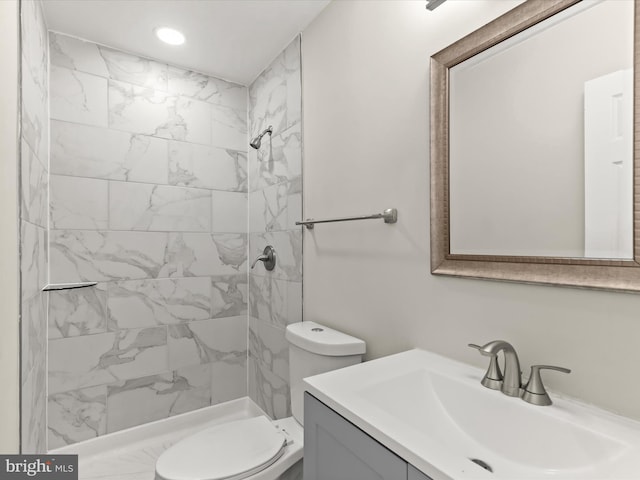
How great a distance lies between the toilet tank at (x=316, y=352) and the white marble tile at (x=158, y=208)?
108cm

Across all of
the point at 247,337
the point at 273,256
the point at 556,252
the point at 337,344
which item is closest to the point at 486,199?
the point at 556,252

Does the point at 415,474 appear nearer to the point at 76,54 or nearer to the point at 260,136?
the point at 260,136

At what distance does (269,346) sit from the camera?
2.10 meters

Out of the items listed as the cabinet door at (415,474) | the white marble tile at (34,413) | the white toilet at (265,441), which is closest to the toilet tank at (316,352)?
the white toilet at (265,441)

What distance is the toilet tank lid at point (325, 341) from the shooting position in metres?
1.31

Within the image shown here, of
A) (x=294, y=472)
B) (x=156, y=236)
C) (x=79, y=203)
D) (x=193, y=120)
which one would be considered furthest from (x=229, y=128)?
(x=294, y=472)

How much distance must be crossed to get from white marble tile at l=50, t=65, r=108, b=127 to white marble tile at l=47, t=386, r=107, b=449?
4.91 feet

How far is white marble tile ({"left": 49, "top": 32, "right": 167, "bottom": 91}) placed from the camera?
72.1 inches

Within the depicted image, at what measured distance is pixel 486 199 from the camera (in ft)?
3.20

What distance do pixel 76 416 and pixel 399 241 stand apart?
1.98 m

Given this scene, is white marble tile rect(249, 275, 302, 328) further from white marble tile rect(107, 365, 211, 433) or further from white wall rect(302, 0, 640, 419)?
white marble tile rect(107, 365, 211, 433)

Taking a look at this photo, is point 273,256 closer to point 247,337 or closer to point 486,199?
point 247,337

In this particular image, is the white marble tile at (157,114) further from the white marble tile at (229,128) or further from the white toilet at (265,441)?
the white toilet at (265,441)

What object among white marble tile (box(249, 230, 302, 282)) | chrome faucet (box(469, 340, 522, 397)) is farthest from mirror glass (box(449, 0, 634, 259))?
white marble tile (box(249, 230, 302, 282))
